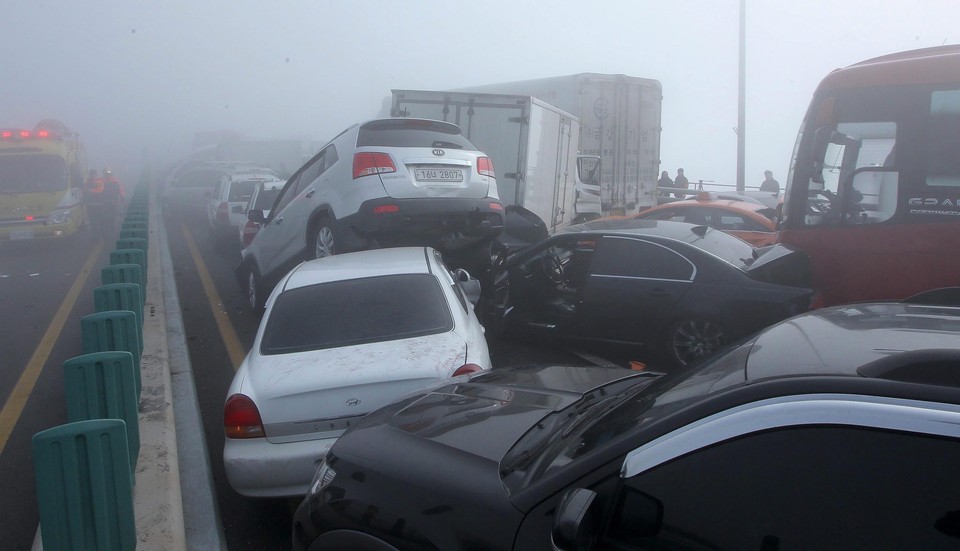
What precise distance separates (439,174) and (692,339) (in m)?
3.12

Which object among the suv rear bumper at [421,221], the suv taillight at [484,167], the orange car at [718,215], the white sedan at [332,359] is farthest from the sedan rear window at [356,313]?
the orange car at [718,215]

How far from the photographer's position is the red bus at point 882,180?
658 cm

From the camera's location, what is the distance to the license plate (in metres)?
8.23

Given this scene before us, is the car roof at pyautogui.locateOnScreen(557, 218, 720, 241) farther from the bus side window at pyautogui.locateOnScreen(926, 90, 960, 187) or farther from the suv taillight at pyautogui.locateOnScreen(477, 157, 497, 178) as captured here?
the bus side window at pyautogui.locateOnScreen(926, 90, 960, 187)

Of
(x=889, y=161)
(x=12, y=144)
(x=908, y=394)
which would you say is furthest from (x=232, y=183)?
(x=908, y=394)

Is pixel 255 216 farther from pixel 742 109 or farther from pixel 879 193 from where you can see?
pixel 742 109

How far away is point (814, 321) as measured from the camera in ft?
8.80

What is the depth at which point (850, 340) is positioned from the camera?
7.70 feet

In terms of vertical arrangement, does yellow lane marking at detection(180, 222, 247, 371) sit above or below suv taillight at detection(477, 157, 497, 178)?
below

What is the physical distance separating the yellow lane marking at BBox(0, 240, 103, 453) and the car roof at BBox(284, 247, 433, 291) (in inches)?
106

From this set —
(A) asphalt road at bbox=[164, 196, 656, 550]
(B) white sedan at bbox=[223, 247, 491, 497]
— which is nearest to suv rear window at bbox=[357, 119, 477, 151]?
(A) asphalt road at bbox=[164, 196, 656, 550]

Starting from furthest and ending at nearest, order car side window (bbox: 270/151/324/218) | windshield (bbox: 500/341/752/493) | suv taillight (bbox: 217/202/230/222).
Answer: suv taillight (bbox: 217/202/230/222), car side window (bbox: 270/151/324/218), windshield (bbox: 500/341/752/493)

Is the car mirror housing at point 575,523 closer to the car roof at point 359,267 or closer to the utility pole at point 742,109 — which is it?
the car roof at point 359,267

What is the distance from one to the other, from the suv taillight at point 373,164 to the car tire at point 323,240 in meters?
0.73
